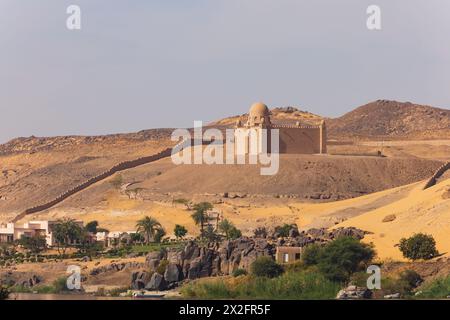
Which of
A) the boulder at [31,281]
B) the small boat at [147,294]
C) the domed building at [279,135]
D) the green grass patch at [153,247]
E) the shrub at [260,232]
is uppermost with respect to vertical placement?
the domed building at [279,135]

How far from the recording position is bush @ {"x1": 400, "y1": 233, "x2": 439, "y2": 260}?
152 ft

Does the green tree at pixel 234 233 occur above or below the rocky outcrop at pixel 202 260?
above

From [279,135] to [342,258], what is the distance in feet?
116

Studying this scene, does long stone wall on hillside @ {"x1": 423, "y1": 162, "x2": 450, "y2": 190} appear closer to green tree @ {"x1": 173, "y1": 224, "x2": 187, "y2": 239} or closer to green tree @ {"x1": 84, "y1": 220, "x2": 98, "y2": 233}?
green tree @ {"x1": 173, "y1": 224, "x2": 187, "y2": 239}

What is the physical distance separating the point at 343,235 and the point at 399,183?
2651cm

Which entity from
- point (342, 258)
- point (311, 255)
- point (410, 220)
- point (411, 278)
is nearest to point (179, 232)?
point (410, 220)

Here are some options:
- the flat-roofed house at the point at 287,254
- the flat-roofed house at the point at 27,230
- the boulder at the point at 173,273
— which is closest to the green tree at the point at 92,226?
the flat-roofed house at the point at 27,230

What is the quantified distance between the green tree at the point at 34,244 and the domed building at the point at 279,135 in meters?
19.1

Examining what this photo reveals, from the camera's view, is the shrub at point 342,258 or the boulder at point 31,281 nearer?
the shrub at point 342,258

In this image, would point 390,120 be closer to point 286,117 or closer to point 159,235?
point 286,117

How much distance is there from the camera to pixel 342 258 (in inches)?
1773

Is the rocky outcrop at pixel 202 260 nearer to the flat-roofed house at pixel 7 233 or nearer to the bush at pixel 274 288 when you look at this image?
the bush at pixel 274 288

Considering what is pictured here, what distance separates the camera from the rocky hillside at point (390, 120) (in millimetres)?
132625

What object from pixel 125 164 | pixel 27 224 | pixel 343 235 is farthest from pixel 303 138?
pixel 343 235
